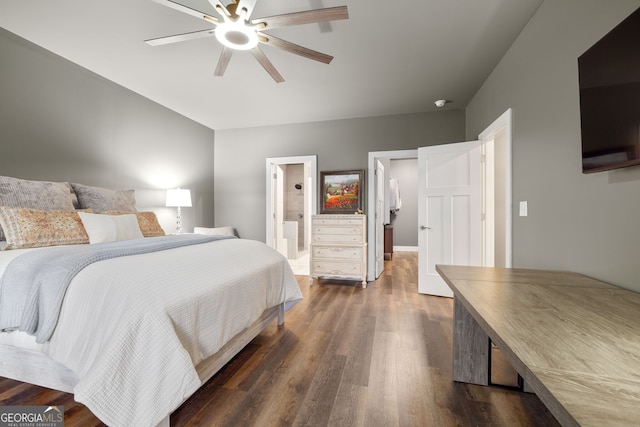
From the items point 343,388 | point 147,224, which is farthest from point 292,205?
point 343,388

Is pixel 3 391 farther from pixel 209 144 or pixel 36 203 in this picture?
pixel 209 144

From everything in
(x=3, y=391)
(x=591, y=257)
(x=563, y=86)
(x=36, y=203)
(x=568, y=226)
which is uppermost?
(x=563, y=86)

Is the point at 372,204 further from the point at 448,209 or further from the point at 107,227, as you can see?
the point at 107,227

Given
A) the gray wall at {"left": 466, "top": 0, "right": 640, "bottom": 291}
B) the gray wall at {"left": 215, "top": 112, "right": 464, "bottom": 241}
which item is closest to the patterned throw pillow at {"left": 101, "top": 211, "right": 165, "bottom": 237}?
the gray wall at {"left": 215, "top": 112, "right": 464, "bottom": 241}

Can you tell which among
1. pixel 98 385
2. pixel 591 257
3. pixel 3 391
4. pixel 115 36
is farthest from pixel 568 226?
pixel 115 36

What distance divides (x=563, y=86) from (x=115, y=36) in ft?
11.5

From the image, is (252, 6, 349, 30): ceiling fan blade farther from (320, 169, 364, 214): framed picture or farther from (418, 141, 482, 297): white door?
(320, 169, 364, 214): framed picture

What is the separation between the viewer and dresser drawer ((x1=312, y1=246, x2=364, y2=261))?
4.00 meters

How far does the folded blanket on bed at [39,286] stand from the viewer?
1.25 metres

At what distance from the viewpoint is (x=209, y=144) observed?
16.6 ft

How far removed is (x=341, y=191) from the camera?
14.7 feet

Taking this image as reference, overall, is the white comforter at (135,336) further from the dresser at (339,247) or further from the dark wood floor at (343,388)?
the dresser at (339,247)

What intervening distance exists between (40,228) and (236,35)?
1.98 m

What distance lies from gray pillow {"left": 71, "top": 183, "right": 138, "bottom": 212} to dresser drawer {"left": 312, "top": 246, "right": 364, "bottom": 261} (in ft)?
7.91
